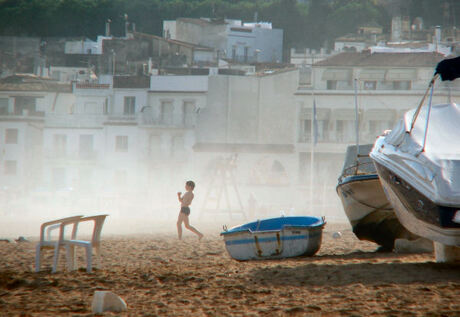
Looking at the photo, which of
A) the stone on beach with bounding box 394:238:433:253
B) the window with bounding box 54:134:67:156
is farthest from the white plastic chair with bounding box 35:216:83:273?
the window with bounding box 54:134:67:156

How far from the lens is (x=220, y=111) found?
5559 cm

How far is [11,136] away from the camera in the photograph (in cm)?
5725

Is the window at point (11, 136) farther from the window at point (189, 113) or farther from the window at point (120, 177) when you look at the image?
the window at point (189, 113)

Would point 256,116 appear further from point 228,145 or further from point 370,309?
point 370,309

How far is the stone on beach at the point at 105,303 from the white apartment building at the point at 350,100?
137 ft

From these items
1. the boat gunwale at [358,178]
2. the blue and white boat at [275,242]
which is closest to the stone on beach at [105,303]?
the blue and white boat at [275,242]

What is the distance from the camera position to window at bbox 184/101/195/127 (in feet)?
179

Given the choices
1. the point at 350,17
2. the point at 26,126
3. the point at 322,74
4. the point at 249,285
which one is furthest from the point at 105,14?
the point at 249,285

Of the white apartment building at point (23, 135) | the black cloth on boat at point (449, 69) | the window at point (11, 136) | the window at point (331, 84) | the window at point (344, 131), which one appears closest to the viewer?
the black cloth on boat at point (449, 69)

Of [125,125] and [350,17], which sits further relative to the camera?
[350,17]

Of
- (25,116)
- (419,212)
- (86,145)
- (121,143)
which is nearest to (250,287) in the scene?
(419,212)

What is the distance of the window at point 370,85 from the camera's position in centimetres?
5322

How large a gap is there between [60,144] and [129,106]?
5329 millimetres

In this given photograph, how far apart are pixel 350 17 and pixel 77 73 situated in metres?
38.7
